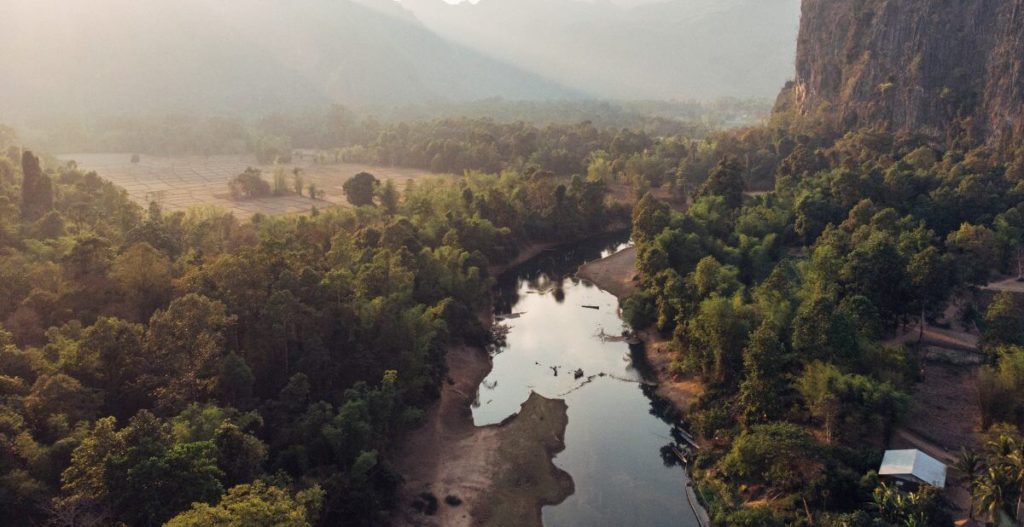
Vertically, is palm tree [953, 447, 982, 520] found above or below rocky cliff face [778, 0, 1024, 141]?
below

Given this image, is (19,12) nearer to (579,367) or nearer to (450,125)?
(450,125)

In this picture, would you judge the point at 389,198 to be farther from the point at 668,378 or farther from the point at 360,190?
the point at 668,378

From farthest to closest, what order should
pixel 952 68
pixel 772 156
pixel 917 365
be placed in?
pixel 772 156, pixel 952 68, pixel 917 365

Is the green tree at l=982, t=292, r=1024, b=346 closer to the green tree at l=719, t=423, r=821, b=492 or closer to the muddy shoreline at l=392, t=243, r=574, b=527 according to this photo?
the green tree at l=719, t=423, r=821, b=492

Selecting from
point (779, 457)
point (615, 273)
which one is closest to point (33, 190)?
point (615, 273)

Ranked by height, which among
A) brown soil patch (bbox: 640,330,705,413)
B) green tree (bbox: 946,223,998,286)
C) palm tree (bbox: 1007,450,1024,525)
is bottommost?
brown soil patch (bbox: 640,330,705,413)

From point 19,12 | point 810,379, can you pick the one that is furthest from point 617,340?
point 19,12

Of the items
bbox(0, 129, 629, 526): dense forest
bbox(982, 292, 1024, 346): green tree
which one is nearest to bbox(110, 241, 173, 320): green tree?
bbox(0, 129, 629, 526): dense forest
